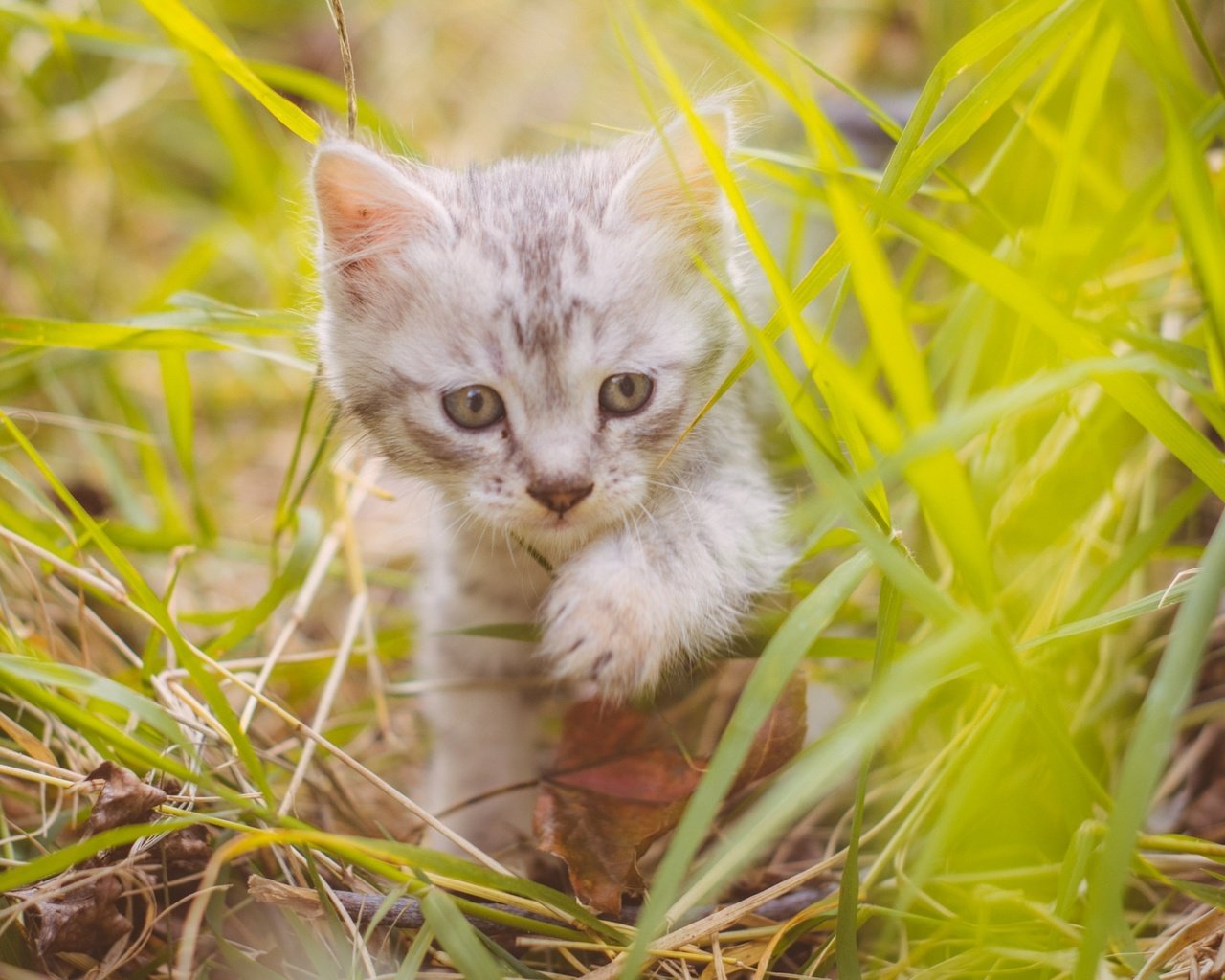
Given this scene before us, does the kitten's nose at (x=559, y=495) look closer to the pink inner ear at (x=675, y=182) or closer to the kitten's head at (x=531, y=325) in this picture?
the kitten's head at (x=531, y=325)

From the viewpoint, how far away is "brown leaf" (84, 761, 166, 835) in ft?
3.92

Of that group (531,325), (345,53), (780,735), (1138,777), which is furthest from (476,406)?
(1138,777)

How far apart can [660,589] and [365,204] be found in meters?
0.73

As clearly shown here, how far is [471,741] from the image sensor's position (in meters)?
1.79

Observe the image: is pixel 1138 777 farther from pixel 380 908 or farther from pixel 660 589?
pixel 380 908

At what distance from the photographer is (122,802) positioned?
120 cm

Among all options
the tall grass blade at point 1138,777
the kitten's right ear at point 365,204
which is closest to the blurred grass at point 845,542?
the tall grass blade at point 1138,777

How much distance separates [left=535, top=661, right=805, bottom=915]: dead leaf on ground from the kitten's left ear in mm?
718

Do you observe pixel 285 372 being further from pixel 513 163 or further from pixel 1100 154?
pixel 1100 154

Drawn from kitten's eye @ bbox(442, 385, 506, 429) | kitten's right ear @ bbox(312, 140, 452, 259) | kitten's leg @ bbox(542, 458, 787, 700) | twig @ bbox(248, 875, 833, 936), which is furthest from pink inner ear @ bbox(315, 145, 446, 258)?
twig @ bbox(248, 875, 833, 936)

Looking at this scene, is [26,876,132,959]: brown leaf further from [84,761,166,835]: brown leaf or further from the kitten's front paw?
the kitten's front paw

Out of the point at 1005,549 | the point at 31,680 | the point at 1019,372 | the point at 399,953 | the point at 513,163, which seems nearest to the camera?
the point at 31,680

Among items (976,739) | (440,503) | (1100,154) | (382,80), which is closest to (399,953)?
(440,503)

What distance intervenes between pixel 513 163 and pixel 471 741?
3.52ft
